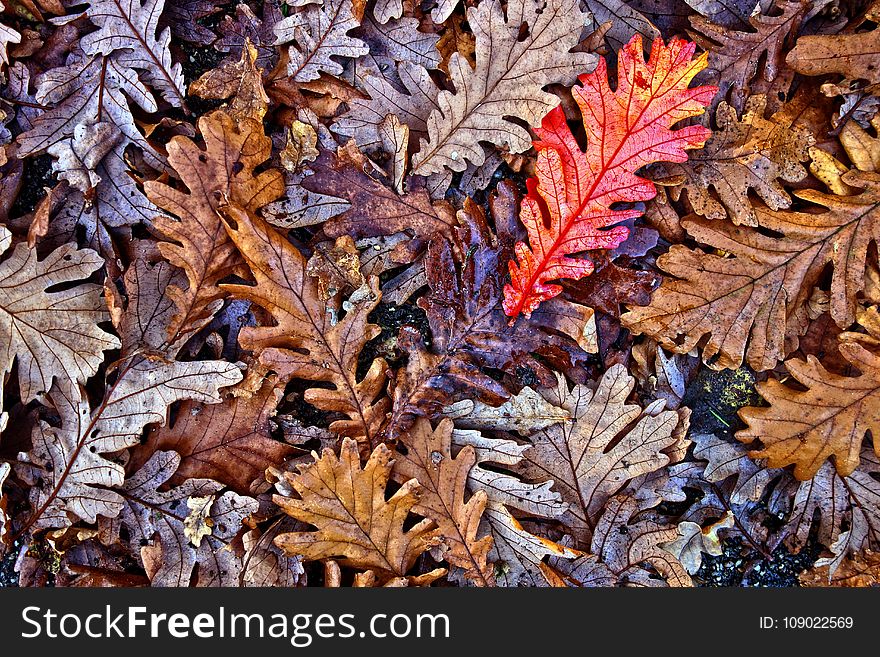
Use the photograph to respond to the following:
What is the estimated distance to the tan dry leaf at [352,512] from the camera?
2018 millimetres

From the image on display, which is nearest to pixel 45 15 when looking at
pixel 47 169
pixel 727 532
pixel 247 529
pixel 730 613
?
pixel 47 169

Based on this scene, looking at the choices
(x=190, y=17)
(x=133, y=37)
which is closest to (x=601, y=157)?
(x=190, y=17)

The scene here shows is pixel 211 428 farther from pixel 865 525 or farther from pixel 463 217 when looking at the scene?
pixel 865 525

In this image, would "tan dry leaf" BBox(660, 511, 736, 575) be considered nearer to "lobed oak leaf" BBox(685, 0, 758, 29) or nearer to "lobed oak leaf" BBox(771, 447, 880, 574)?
"lobed oak leaf" BBox(771, 447, 880, 574)

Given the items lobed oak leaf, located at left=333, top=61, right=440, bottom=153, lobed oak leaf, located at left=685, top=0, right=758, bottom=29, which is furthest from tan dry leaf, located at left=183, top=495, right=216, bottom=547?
lobed oak leaf, located at left=685, top=0, right=758, bottom=29

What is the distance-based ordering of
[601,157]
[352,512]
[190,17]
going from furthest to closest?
[190,17] < [352,512] < [601,157]

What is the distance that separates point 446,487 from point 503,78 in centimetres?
134

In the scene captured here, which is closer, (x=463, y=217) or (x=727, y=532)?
(x=463, y=217)

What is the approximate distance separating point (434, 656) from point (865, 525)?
1547 millimetres

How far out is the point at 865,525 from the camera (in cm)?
219

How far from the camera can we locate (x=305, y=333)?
2047mm

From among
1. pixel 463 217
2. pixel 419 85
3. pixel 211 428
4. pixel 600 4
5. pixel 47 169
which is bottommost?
pixel 211 428

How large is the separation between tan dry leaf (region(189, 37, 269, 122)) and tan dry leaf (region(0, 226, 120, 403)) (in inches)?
25.8

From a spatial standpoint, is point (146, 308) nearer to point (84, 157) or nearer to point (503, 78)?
point (84, 157)
